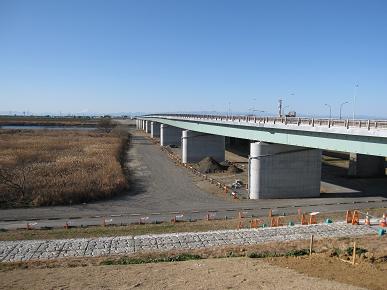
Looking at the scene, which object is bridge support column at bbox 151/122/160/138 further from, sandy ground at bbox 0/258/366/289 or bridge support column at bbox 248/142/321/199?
sandy ground at bbox 0/258/366/289

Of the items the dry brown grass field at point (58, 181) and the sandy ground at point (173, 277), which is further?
the dry brown grass field at point (58, 181)

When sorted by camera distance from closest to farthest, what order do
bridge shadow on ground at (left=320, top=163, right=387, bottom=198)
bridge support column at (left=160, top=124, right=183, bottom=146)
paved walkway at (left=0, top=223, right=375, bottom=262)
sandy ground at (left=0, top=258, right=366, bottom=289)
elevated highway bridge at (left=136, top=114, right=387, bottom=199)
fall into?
sandy ground at (left=0, top=258, right=366, bottom=289) < paved walkway at (left=0, top=223, right=375, bottom=262) < elevated highway bridge at (left=136, top=114, right=387, bottom=199) < bridge shadow on ground at (left=320, top=163, right=387, bottom=198) < bridge support column at (left=160, top=124, right=183, bottom=146)

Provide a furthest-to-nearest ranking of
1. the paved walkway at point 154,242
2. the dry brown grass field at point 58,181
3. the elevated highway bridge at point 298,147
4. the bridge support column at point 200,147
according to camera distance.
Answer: the bridge support column at point 200,147
the dry brown grass field at point 58,181
the elevated highway bridge at point 298,147
the paved walkway at point 154,242

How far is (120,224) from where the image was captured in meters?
26.6

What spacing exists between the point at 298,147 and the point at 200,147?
27.5m

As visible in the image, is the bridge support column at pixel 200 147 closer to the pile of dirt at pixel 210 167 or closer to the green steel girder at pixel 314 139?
the green steel girder at pixel 314 139

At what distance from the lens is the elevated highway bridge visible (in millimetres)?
26469

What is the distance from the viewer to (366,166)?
4778 cm

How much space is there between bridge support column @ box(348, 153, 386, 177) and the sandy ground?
111 feet

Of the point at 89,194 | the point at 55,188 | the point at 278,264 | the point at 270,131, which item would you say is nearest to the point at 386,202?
the point at 270,131

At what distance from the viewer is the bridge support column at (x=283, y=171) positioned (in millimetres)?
37031

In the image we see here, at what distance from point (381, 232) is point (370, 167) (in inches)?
1074

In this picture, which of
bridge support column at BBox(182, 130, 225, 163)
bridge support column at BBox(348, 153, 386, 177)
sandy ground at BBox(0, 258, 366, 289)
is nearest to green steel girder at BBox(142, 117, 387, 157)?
bridge support column at BBox(182, 130, 225, 163)

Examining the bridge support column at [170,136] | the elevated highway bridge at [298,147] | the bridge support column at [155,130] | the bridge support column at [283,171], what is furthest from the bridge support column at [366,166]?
the bridge support column at [155,130]
